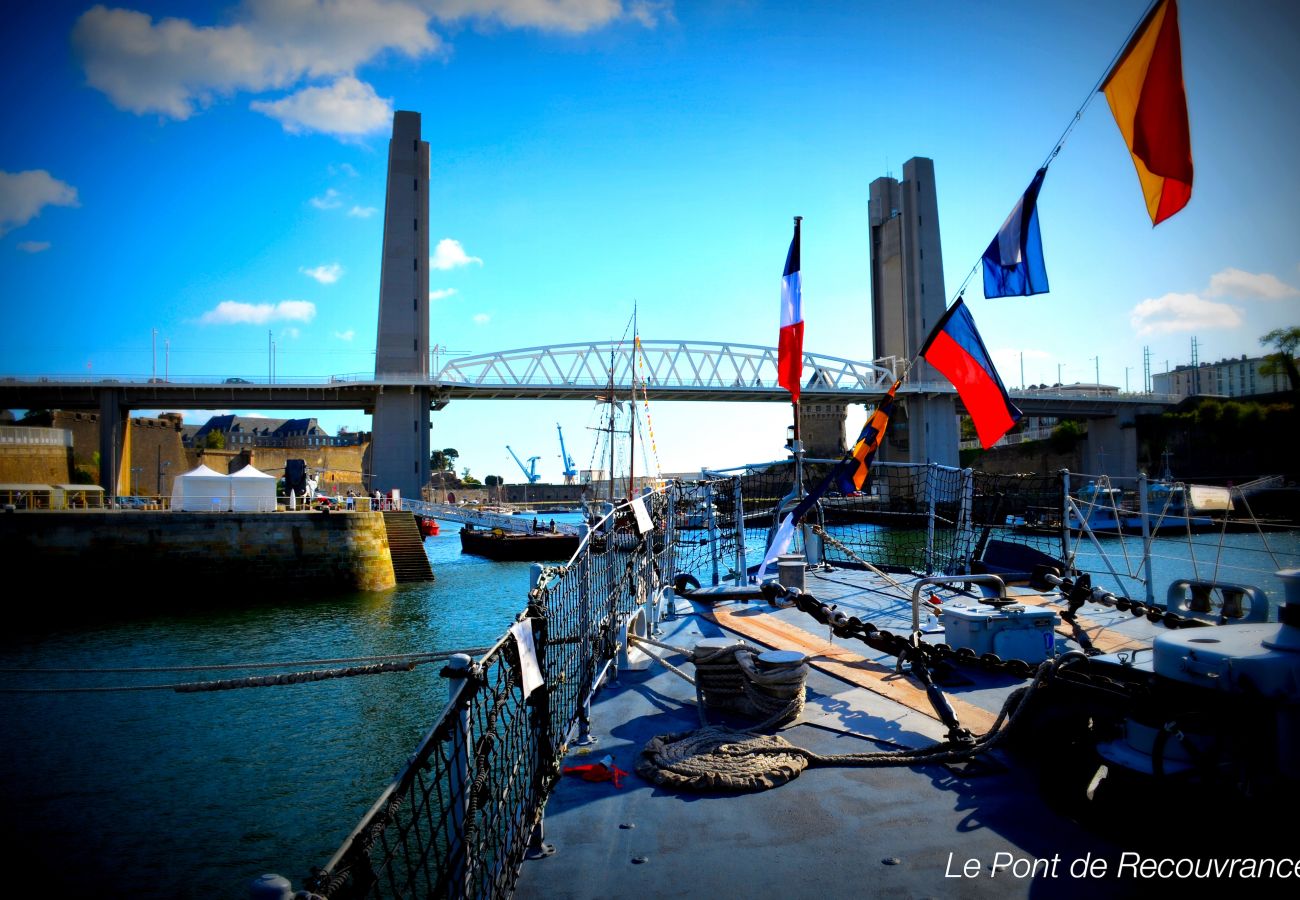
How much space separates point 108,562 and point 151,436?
56.6 m

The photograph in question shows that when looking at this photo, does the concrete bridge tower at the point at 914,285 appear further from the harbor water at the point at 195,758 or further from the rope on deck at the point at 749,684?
the rope on deck at the point at 749,684

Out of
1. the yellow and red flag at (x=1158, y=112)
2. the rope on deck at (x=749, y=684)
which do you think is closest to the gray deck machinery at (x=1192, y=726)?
the rope on deck at (x=749, y=684)

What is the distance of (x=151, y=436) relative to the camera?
75.3 metres

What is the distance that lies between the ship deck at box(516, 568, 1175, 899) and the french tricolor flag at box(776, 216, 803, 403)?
686cm

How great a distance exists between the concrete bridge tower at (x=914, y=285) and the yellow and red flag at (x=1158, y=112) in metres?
67.6

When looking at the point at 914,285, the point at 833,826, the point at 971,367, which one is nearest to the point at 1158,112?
the point at 971,367

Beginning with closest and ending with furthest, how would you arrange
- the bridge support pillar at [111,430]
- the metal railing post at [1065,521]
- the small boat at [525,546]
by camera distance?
the metal railing post at [1065,521] < the small boat at [525,546] < the bridge support pillar at [111,430]

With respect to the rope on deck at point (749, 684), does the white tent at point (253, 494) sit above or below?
above

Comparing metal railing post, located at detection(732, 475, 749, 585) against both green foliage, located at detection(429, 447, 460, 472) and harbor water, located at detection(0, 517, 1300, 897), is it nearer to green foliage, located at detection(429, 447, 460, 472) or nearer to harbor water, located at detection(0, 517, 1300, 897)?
harbor water, located at detection(0, 517, 1300, 897)

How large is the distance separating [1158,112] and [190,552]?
31.3m

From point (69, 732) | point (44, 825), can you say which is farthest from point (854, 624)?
point (69, 732)

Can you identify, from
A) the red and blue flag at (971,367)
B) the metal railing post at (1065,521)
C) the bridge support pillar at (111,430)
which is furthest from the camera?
the bridge support pillar at (111,430)

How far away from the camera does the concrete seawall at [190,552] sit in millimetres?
26969

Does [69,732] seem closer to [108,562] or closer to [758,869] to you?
[758,869]
